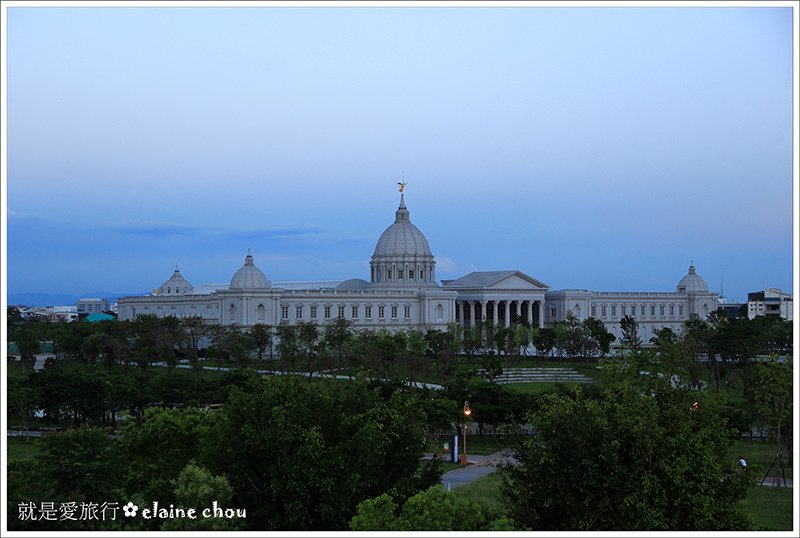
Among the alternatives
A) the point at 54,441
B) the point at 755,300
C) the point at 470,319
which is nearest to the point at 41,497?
the point at 54,441

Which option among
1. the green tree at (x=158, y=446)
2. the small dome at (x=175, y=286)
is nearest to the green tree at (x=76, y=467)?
the green tree at (x=158, y=446)

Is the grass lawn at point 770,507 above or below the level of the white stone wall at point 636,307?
below

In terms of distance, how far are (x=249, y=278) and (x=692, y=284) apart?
161ft

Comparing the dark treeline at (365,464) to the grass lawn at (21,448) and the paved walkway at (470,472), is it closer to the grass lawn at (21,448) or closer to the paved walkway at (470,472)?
the paved walkway at (470,472)

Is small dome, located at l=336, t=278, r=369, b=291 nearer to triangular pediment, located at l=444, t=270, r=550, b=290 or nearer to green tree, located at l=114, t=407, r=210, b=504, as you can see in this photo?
triangular pediment, located at l=444, t=270, r=550, b=290

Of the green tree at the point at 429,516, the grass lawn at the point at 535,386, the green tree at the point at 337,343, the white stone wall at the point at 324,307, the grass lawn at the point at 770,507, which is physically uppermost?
the white stone wall at the point at 324,307

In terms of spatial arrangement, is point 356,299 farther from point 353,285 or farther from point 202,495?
point 202,495

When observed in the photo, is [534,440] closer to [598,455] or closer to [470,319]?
[598,455]

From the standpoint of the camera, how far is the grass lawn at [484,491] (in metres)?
28.1


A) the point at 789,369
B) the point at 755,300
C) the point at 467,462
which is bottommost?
the point at 467,462

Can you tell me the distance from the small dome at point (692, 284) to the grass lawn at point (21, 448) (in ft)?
276

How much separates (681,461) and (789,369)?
11.0 m

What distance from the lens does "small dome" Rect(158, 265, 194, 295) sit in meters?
115

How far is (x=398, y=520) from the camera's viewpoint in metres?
19.8
